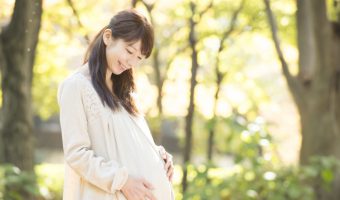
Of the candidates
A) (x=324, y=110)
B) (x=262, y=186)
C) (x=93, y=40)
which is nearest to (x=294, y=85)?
(x=324, y=110)

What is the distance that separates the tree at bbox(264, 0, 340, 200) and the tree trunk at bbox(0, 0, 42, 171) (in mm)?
3399

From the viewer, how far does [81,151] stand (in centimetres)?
256

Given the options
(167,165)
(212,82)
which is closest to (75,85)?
(167,165)

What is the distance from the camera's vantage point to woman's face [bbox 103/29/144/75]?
2.69 m

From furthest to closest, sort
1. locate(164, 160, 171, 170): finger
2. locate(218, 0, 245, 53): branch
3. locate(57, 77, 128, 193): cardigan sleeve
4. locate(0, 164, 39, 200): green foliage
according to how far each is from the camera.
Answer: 1. locate(218, 0, 245, 53): branch
2. locate(0, 164, 39, 200): green foliage
3. locate(164, 160, 171, 170): finger
4. locate(57, 77, 128, 193): cardigan sleeve

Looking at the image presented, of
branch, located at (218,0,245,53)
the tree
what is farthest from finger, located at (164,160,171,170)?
branch, located at (218,0,245,53)

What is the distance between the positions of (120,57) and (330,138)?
6.18 metres

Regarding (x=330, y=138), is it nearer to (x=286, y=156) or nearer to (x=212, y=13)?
(x=212, y=13)

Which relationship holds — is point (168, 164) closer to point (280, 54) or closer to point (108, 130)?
point (108, 130)

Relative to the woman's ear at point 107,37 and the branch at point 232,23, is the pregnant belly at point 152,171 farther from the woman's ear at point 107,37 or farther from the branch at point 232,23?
the branch at point 232,23

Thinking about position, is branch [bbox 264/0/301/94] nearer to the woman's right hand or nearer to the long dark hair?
the long dark hair

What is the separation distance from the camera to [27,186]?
15.3ft

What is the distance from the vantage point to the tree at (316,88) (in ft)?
25.9

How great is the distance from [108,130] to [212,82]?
9423mm
